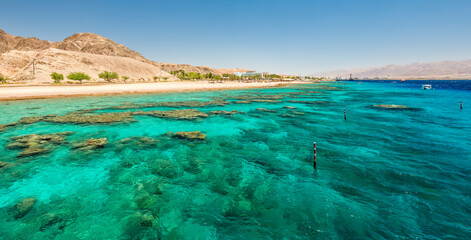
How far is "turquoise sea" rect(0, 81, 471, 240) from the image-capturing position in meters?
9.17

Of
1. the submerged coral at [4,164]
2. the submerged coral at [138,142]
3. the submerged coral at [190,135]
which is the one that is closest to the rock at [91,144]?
the submerged coral at [138,142]

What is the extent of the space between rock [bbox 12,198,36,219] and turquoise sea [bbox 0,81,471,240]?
54mm

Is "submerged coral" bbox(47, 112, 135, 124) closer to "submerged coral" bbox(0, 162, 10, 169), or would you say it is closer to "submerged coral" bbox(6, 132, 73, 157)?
"submerged coral" bbox(6, 132, 73, 157)

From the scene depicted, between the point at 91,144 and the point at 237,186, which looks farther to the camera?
the point at 91,144

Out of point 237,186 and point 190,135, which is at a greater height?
point 190,135

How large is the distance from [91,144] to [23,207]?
10094 millimetres

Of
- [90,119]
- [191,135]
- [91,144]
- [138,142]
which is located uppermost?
[90,119]

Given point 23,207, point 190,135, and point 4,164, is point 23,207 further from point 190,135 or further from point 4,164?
point 190,135

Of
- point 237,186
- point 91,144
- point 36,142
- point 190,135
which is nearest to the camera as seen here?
point 237,186

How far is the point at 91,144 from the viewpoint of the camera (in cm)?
2003

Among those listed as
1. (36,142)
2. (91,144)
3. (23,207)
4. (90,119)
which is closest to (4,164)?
(36,142)

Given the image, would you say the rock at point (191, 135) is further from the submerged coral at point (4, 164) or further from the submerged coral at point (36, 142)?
the submerged coral at point (4, 164)

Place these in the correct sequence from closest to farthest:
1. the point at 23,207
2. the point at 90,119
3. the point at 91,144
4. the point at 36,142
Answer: the point at 23,207, the point at 91,144, the point at 36,142, the point at 90,119

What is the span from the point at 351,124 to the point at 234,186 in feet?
78.6
